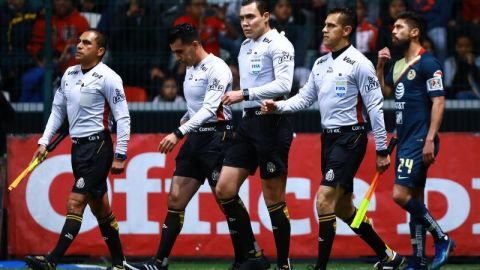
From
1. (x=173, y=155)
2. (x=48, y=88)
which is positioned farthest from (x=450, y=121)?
(x=48, y=88)

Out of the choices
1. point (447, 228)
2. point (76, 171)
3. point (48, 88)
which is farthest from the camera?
point (48, 88)

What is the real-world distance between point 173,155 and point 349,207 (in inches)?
115

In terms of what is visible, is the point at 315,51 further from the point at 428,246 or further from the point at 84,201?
the point at 84,201

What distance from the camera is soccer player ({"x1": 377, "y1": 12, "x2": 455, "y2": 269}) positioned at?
35.3 ft

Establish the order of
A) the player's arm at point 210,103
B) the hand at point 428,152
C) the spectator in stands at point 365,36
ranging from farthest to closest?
1. the spectator in stands at point 365,36
2. the hand at point 428,152
3. the player's arm at point 210,103

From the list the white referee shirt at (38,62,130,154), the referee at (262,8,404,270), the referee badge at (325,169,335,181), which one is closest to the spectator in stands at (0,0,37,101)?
the white referee shirt at (38,62,130,154)

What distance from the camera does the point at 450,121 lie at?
14.1 meters

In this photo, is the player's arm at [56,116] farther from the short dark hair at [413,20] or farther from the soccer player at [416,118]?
the short dark hair at [413,20]

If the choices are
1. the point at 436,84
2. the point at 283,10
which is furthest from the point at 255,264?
the point at 283,10

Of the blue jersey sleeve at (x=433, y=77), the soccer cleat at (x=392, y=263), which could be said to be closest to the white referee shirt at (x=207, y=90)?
the blue jersey sleeve at (x=433, y=77)

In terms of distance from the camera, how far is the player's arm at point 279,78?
10.6 metres

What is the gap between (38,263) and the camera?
10.6 m

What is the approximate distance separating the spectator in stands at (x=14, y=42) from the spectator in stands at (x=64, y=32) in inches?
7.1

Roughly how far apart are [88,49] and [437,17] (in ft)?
17.4
